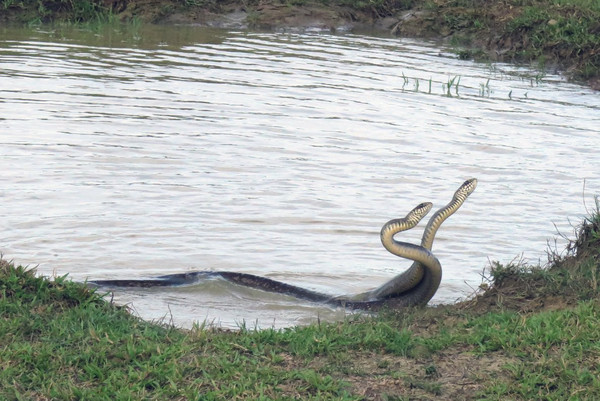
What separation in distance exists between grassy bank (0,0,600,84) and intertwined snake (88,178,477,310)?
848cm

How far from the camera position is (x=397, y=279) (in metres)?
5.32

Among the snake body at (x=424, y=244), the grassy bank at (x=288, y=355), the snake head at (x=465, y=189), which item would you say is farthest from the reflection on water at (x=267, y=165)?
the grassy bank at (x=288, y=355)

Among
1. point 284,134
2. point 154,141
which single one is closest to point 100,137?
point 154,141

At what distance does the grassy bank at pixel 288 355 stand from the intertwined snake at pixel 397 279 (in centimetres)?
58

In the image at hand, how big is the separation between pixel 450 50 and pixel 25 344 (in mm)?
12725

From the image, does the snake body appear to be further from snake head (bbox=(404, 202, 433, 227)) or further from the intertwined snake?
snake head (bbox=(404, 202, 433, 227))

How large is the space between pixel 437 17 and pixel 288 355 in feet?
46.3

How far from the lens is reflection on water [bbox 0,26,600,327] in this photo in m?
6.20

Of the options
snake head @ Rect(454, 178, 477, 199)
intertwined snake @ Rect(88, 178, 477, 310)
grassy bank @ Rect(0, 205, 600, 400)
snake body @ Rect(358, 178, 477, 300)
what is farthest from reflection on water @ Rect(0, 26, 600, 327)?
grassy bank @ Rect(0, 205, 600, 400)

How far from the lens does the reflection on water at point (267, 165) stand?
20.3 feet

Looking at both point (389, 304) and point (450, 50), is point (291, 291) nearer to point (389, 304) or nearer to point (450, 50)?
point (389, 304)

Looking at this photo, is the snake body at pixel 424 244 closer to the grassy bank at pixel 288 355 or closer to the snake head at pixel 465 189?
the snake head at pixel 465 189

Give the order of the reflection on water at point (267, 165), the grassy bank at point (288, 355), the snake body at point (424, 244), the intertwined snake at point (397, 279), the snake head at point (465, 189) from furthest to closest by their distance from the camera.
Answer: the reflection on water at point (267, 165) → the snake head at point (465, 189) → the snake body at point (424, 244) → the intertwined snake at point (397, 279) → the grassy bank at point (288, 355)

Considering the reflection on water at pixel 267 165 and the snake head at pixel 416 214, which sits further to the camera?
the reflection on water at pixel 267 165
